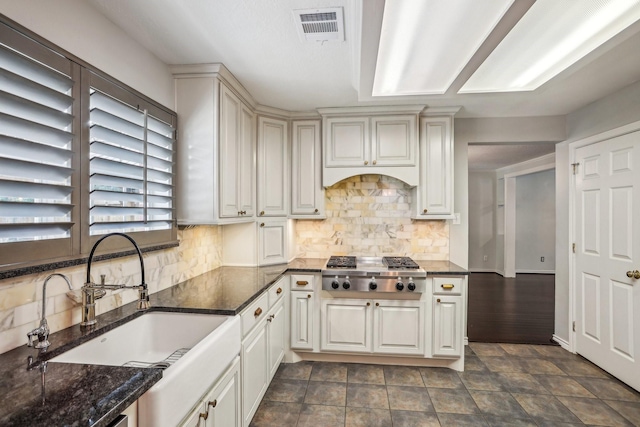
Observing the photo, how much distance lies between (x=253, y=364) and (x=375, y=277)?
1.24 meters

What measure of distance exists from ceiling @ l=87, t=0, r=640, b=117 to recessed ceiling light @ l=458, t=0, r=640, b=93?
0.23 ft

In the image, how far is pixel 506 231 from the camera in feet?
22.3

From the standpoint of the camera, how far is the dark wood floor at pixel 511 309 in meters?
3.55

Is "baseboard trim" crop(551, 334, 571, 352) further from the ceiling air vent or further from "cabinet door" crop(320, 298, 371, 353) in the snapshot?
the ceiling air vent

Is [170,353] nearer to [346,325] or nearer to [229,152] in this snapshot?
[229,152]

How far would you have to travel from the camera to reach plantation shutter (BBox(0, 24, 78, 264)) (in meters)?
1.13

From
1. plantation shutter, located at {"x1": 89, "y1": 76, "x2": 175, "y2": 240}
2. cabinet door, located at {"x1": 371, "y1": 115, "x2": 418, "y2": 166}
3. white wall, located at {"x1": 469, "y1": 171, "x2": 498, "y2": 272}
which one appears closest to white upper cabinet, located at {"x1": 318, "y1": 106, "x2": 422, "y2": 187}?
cabinet door, located at {"x1": 371, "y1": 115, "x2": 418, "y2": 166}

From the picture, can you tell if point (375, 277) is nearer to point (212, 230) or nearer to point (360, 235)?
point (360, 235)

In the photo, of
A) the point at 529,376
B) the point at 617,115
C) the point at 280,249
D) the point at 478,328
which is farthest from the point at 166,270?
the point at 617,115

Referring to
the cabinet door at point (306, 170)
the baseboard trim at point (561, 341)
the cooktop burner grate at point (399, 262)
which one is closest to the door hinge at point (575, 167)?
the baseboard trim at point (561, 341)

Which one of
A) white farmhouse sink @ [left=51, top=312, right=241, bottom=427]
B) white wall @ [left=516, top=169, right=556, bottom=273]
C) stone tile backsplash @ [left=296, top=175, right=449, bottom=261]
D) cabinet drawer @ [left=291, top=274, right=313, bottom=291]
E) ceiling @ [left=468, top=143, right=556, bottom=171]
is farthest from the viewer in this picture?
white wall @ [left=516, top=169, right=556, bottom=273]

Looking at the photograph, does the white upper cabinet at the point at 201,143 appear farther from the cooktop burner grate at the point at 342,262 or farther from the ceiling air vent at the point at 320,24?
the cooktop burner grate at the point at 342,262

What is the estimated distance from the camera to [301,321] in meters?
2.88

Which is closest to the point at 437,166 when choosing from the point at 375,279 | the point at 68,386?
the point at 375,279
